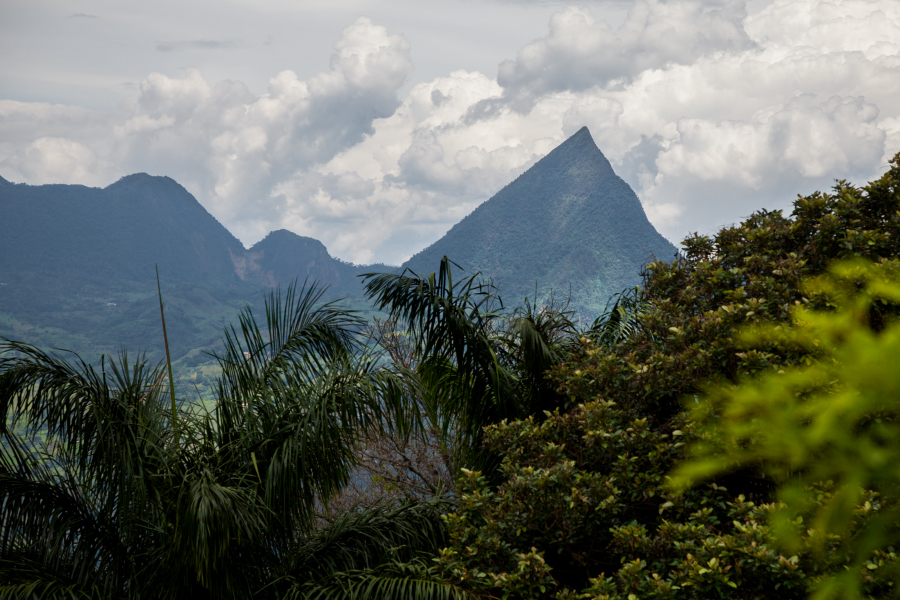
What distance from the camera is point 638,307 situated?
16.7 feet

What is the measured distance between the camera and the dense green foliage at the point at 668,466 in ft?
9.06

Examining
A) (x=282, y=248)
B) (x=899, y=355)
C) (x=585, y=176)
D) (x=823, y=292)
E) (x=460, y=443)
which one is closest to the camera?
(x=899, y=355)

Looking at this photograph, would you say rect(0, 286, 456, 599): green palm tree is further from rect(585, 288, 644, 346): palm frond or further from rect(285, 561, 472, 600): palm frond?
rect(585, 288, 644, 346): palm frond

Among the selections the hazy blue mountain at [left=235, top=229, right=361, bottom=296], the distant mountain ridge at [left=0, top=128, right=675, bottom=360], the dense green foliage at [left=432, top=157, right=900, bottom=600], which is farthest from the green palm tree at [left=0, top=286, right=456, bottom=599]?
the hazy blue mountain at [left=235, top=229, right=361, bottom=296]

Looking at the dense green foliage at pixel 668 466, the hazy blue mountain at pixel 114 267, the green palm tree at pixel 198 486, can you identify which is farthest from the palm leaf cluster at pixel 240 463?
the hazy blue mountain at pixel 114 267

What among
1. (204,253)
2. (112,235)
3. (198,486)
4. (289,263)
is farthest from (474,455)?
(204,253)

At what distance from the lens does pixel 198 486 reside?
3400mm

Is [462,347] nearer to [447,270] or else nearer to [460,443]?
[447,270]

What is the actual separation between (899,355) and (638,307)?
4154mm

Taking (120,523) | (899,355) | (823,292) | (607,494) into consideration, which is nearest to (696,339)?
(823,292)

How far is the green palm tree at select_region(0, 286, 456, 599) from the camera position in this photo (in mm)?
3570

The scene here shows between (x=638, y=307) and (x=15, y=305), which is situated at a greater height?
(x=15, y=305)

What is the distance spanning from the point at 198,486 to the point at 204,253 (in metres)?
138

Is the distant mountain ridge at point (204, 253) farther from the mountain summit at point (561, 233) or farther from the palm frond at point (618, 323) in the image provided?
the palm frond at point (618, 323)
